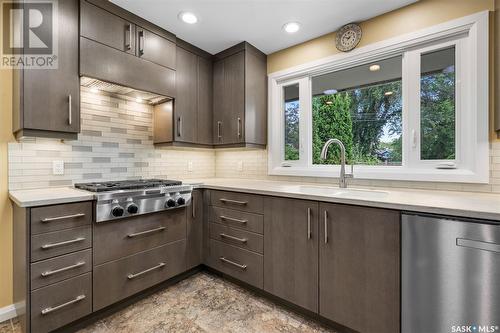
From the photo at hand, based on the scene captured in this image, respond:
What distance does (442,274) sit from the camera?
46.7 inches

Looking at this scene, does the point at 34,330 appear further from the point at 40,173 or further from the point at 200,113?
the point at 200,113

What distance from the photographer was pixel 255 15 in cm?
206

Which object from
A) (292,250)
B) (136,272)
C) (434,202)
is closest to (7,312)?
(136,272)

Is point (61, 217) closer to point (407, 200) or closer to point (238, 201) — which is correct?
point (238, 201)

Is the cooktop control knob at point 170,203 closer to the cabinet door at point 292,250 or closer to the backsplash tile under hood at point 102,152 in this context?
the backsplash tile under hood at point 102,152

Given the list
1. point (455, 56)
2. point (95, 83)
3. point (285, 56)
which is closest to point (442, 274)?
point (455, 56)

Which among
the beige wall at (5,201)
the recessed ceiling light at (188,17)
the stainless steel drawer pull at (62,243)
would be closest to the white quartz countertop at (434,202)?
the stainless steel drawer pull at (62,243)

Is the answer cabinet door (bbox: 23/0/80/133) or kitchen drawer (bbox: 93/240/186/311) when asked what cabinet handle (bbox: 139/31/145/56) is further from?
kitchen drawer (bbox: 93/240/186/311)

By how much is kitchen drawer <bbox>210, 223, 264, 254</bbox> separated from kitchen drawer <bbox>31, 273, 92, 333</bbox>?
41.1 inches

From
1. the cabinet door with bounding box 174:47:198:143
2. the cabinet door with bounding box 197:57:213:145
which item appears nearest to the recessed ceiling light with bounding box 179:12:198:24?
the cabinet door with bounding box 174:47:198:143

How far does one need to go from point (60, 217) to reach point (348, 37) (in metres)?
2.70

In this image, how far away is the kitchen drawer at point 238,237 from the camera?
1.98m

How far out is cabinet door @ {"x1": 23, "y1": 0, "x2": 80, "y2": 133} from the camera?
1583 mm

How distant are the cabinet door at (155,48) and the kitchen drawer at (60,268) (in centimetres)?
170
